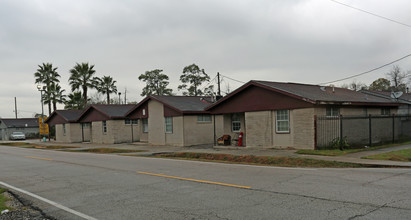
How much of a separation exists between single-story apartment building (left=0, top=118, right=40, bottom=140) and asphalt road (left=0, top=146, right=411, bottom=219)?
204 ft

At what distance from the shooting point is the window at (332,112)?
60.4 feet

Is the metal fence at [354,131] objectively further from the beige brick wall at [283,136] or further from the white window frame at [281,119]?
the white window frame at [281,119]

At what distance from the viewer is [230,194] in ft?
26.6

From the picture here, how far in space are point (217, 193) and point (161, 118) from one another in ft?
67.0

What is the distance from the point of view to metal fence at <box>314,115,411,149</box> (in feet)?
57.3

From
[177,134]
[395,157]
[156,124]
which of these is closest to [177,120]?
[177,134]

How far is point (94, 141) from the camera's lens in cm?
3825

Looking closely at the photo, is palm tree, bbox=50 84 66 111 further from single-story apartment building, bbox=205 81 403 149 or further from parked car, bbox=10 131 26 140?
single-story apartment building, bbox=205 81 403 149

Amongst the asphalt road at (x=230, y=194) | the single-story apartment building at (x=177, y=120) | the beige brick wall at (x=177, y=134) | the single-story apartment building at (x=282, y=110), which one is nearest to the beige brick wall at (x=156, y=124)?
the single-story apartment building at (x=177, y=120)

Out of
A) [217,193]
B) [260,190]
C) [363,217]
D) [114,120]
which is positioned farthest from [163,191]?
[114,120]

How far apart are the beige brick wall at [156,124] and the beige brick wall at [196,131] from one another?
275 centimetres

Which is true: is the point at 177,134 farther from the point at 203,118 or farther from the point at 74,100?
the point at 74,100

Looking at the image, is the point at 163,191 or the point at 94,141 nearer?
the point at 163,191

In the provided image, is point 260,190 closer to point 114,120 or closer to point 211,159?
point 211,159
